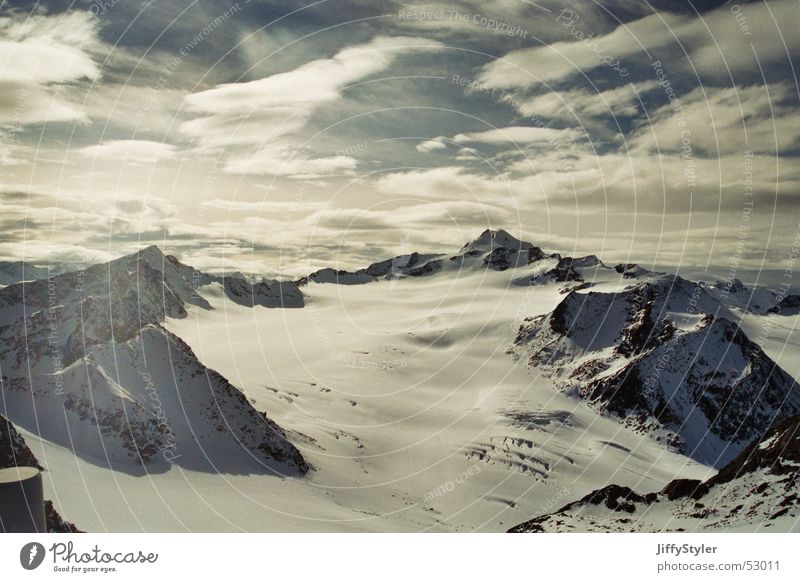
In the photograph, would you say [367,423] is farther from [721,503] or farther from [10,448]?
[721,503]

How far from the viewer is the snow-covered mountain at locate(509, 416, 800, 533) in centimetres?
2767

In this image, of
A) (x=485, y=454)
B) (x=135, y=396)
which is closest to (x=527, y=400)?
(x=485, y=454)

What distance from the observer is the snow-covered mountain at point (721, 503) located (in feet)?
90.8

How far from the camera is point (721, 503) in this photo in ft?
101

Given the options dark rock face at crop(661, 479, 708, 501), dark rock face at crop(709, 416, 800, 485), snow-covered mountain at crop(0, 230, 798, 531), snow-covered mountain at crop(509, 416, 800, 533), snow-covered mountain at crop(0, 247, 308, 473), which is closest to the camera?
snow-covered mountain at crop(509, 416, 800, 533)
